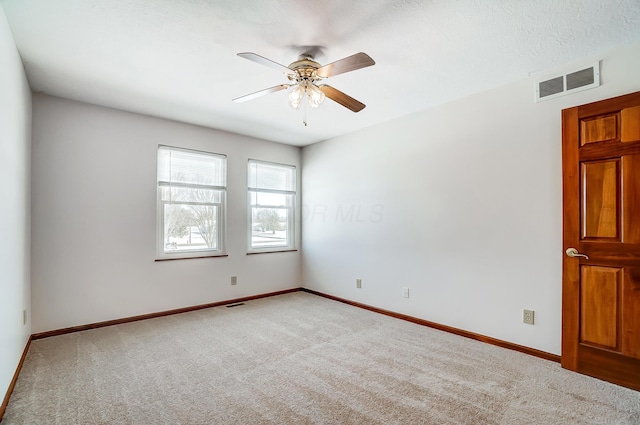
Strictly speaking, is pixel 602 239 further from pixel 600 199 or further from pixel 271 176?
pixel 271 176

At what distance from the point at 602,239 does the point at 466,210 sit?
114 cm

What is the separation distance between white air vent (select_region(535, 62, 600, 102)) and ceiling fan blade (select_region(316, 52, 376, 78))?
184 cm

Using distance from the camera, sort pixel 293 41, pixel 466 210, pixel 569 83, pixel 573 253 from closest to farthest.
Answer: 1. pixel 293 41
2. pixel 573 253
3. pixel 569 83
4. pixel 466 210

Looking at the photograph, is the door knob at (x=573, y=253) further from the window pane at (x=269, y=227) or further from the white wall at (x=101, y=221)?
the white wall at (x=101, y=221)

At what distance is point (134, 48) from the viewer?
2361 millimetres

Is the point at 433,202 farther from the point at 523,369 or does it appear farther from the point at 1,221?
the point at 1,221

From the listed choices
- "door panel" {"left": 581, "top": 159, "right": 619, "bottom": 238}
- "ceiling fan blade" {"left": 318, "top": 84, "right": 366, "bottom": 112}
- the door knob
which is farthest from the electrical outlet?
"ceiling fan blade" {"left": 318, "top": 84, "right": 366, "bottom": 112}

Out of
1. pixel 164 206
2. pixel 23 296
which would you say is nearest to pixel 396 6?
pixel 164 206

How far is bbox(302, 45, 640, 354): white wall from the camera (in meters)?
2.73

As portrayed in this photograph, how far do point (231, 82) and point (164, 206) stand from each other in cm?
200

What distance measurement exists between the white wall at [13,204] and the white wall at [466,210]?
3.58 metres

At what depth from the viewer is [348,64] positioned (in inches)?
80.0

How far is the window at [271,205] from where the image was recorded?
496 cm

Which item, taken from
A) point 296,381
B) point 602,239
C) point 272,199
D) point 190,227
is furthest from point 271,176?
point 602,239
